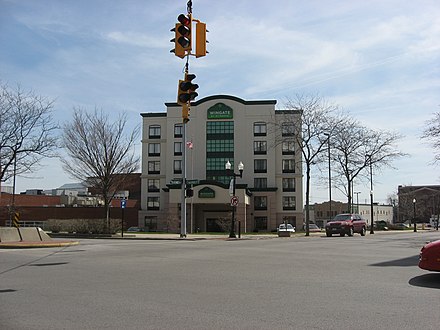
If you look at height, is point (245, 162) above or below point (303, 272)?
above

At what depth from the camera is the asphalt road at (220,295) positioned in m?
6.84

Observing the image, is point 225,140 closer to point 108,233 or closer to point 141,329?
point 108,233

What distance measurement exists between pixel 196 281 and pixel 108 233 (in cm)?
2634

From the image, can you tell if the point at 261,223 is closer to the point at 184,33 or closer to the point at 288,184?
the point at 288,184

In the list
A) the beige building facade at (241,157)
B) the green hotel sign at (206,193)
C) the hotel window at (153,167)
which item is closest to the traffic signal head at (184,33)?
the green hotel sign at (206,193)

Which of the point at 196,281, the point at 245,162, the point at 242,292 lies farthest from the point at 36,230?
the point at 245,162

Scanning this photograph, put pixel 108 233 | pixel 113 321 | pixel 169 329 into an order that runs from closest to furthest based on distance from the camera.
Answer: pixel 169 329
pixel 113 321
pixel 108 233

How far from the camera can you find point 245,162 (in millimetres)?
70438

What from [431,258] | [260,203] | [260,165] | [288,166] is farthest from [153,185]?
[431,258]

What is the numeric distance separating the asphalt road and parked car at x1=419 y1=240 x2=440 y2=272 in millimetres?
330

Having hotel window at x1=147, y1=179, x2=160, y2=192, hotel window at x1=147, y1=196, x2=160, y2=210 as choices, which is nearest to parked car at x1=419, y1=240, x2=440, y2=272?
hotel window at x1=147, y1=196, x2=160, y2=210

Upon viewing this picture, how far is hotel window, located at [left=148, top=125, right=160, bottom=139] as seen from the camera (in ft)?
243

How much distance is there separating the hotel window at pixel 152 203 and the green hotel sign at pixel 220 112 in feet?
48.2

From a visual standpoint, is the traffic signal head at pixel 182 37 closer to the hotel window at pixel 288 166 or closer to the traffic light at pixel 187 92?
the traffic light at pixel 187 92
